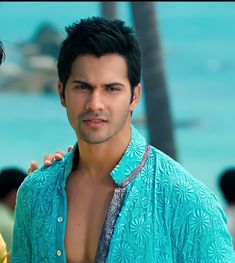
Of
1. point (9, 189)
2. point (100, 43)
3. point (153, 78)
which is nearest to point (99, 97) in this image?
point (100, 43)

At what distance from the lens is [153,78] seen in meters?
8.66

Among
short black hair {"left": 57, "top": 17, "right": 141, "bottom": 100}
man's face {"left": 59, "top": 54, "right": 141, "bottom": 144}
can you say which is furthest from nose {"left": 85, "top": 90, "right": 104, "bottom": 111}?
short black hair {"left": 57, "top": 17, "right": 141, "bottom": 100}

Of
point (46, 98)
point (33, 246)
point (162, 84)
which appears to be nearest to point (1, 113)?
point (46, 98)

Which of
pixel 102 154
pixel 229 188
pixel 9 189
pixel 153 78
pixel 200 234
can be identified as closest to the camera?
pixel 200 234

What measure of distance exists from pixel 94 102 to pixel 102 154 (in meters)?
0.20

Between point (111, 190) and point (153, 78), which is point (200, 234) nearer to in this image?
point (111, 190)

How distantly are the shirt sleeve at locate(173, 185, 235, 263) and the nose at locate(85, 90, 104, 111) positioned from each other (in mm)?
382

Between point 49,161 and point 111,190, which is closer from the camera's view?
point 111,190

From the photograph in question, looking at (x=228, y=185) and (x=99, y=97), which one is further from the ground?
(x=99, y=97)

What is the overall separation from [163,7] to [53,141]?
1.49 metres

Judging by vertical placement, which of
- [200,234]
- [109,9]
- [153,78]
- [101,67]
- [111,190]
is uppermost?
[109,9]

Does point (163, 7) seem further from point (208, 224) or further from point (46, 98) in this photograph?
point (208, 224)

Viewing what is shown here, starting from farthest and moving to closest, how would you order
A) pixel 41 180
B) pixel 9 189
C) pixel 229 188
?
1. pixel 9 189
2. pixel 229 188
3. pixel 41 180

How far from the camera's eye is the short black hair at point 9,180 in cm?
553
